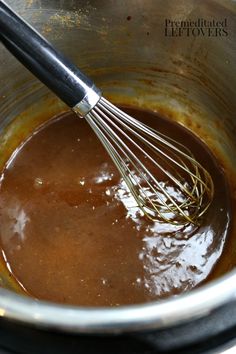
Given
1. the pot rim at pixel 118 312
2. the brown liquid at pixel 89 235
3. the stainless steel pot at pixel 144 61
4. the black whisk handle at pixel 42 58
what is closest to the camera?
the pot rim at pixel 118 312

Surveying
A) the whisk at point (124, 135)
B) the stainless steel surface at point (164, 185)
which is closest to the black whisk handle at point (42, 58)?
the whisk at point (124, 135)

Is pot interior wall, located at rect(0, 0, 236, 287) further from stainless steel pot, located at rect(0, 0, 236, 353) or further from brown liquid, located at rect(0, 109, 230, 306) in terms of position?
brown liquid, located at rect(0, 109, 230, 306)

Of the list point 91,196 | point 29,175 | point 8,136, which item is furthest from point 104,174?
point 8,136

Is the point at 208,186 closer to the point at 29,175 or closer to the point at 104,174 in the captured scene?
the point at 104,174

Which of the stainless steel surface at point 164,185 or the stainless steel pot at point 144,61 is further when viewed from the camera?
the stainless steel pot at point 144,61

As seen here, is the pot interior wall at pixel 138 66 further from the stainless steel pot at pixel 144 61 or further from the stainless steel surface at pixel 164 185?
the stainless steel surface at pixel 164 185

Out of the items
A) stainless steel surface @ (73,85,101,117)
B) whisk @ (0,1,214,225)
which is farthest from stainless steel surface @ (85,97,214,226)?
stainless steel surface @ (73,85,101,117)
